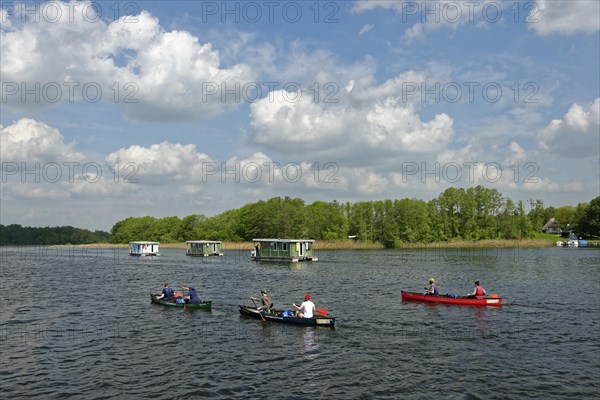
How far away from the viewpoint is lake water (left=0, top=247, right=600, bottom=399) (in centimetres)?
2075

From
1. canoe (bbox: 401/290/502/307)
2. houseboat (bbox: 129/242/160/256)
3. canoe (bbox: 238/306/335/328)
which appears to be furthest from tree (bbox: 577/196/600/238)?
canoe (bbox: 238/306/335/328)

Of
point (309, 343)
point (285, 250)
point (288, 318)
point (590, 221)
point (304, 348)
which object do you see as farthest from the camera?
point (590, 221)

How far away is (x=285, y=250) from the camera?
96375 millimetres

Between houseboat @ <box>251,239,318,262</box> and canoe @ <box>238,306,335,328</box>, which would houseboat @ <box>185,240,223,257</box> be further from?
canoe @ <box>238,306,335,328</box>

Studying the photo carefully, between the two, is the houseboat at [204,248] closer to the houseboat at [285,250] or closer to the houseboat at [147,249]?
the houseboat at [147,249]

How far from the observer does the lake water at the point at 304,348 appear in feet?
68.1

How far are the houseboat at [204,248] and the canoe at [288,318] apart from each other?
284 feet

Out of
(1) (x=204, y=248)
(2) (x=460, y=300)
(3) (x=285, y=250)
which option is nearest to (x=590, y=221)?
(3) (x=285, y=250)

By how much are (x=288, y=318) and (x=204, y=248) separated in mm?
91694

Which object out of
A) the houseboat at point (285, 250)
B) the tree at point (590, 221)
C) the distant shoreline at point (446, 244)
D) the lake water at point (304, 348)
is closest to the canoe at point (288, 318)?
the lake water at point (304, 348)

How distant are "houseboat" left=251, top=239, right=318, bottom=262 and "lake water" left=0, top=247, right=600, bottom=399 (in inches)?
1759

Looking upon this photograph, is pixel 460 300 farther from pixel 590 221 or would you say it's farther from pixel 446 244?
pixel 590 221

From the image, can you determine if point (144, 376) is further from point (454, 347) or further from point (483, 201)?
point (483, 201)

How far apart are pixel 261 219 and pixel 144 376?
148 m
